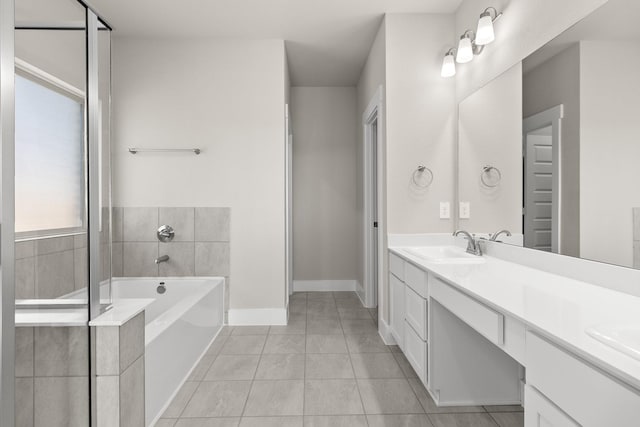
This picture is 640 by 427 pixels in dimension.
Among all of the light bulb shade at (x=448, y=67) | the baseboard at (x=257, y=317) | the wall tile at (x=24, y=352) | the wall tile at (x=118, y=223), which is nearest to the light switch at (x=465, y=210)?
the light bulb shade at (x=448, y=67)

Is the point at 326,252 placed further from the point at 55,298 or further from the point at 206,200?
the point at 55,298

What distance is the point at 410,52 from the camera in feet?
9.13

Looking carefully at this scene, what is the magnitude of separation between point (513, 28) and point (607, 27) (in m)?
0.78

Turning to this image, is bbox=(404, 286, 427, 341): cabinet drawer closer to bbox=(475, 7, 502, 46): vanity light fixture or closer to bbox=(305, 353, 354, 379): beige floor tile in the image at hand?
bbox=(305, 353, 354, 379): beige floor tile

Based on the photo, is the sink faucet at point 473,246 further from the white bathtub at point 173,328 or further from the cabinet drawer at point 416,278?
the white bathtub at point 173,328

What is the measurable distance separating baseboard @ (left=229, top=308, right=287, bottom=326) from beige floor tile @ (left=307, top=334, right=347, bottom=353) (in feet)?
1.36

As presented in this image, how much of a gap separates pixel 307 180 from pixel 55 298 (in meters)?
3.58

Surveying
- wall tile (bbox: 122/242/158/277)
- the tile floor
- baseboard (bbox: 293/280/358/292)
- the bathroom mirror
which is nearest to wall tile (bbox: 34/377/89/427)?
the tile floor

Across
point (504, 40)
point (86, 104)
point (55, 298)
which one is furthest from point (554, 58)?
point (55, 298)

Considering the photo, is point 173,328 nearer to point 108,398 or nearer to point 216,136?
point 108,398

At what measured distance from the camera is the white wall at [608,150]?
130 centimetres

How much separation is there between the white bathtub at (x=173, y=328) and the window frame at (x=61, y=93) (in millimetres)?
871

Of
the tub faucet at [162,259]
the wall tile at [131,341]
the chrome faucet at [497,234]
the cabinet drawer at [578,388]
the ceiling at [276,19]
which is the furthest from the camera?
the tub faucet at [162,259]

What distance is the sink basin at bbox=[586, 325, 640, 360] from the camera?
0.76 meters
